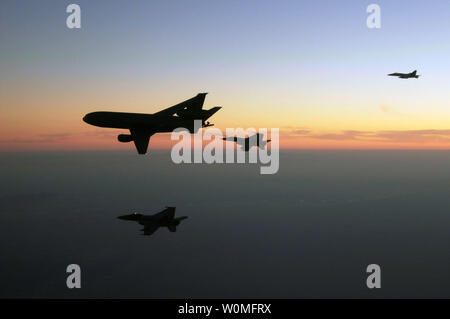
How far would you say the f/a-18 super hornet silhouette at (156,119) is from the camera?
141 feet

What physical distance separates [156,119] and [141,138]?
3719mm

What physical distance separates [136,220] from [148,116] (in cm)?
1434

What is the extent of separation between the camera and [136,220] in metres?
43.4

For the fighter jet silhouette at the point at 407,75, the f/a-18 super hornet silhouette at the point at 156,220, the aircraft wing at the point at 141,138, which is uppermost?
the fighter jet silhouette at the point at 407,75

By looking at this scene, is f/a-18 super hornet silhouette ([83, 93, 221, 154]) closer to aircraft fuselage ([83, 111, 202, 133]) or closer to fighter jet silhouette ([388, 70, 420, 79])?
aircraft fuselage ([83, 111, 202, 133])

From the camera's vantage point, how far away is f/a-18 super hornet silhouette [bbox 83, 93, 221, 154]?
43125 mm

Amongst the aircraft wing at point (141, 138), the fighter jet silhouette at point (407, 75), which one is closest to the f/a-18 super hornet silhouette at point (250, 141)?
the aircraft wing at point (141, 138)

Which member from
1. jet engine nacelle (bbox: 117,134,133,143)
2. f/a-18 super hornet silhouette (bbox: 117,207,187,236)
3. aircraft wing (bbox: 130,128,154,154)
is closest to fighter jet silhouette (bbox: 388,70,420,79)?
aircraft wing (bbox: 130,128,154,154)

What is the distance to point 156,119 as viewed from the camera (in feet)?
142

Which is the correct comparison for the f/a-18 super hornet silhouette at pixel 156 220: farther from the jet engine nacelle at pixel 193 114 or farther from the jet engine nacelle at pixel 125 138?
the jet engine nacelle at pixel 193 114

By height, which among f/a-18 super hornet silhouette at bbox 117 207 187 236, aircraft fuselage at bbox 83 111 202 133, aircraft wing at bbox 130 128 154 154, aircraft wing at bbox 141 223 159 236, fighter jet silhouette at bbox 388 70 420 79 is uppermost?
fighter jet silhouette at bbox 388 70 420 79
